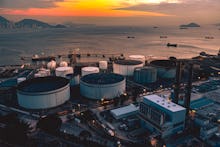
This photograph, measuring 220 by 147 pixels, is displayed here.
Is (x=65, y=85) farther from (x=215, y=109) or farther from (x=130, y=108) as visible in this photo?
(x=215, y=109)

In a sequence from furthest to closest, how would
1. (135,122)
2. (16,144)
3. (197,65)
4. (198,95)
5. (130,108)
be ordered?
(197,65), (198,95), (130,108), (135,122), (16,144)

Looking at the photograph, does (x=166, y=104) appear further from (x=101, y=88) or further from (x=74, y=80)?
(x=74, y=80)

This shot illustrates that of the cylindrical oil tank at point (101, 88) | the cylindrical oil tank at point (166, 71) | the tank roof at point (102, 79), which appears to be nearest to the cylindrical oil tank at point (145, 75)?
the cylindrical oil tank at point (166, 71)

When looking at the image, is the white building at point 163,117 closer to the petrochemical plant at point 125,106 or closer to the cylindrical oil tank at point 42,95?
the petrochemical plant at point 125,106

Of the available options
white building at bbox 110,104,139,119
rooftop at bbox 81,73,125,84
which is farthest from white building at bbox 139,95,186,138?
rooftop at bbox 81,73,125,84

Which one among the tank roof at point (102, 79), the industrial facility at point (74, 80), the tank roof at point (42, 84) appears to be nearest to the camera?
the tank roof at point (42, 84)

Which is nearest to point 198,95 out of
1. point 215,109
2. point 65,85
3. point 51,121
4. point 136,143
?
point 215,109

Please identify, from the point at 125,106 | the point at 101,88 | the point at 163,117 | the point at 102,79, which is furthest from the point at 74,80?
the point at 163,117

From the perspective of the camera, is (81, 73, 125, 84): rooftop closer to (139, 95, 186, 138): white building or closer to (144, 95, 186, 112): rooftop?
(144, 95, 186, 112): rooftop
